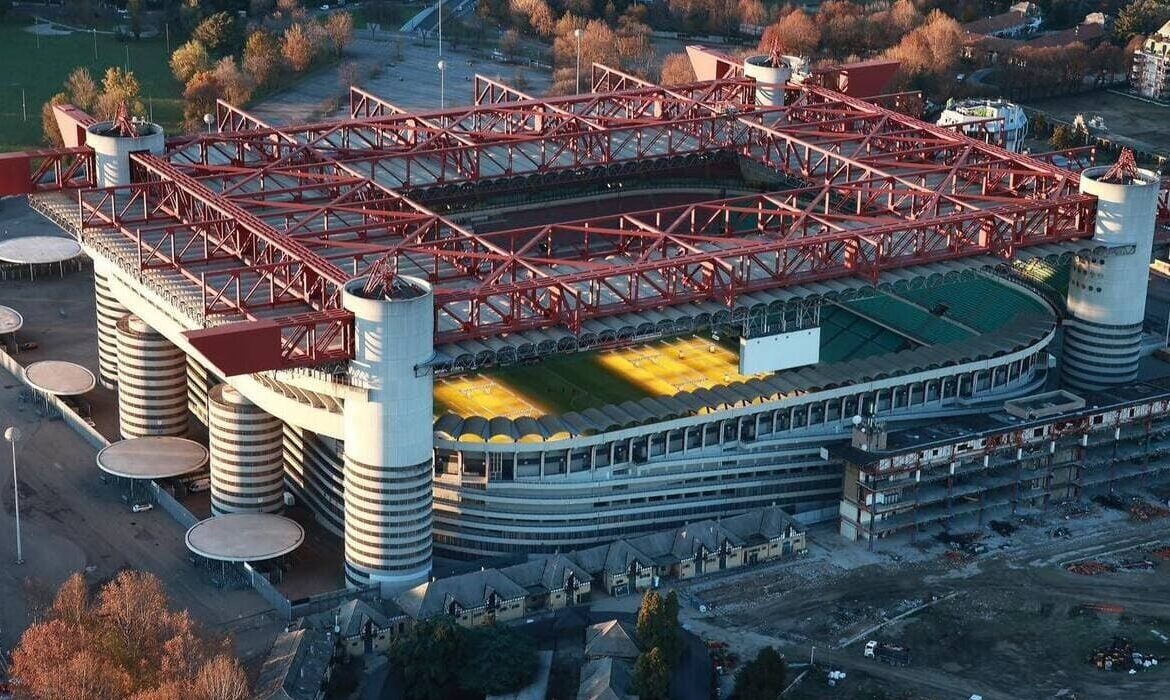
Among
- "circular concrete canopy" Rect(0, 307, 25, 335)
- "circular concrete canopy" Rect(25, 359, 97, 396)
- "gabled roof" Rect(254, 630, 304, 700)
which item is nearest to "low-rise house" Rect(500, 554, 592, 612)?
"gabled roof" Rect(254, 630, 304, 700)

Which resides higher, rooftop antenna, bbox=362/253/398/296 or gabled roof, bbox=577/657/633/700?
rooftop antenna, bbox=362/253/398/296

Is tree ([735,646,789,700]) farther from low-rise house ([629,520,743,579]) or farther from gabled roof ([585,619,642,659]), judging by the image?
low-rise house ([629,520,743,579])

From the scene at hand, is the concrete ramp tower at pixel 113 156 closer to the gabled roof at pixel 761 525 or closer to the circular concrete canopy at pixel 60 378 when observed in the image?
the circular concrete canopy at pixel 60 378

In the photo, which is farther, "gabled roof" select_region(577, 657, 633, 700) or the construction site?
the construction site

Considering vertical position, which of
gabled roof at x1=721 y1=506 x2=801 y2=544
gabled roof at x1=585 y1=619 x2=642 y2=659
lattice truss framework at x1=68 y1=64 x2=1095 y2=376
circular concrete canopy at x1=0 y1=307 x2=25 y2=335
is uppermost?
lattice truss framework at x1=68 y1=64 x2=1095 y2=376

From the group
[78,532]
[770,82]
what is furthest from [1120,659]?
[770,82]

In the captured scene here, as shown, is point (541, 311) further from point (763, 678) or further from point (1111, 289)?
point (1111, 289)

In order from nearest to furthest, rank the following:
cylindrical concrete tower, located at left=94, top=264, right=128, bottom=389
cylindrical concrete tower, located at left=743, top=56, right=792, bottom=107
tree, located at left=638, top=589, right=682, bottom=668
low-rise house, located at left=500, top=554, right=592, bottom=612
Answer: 1. tree, located at left=638, top=589, right=682, bottom=668
2. low-rise house, located at left=500, top=554, right=592, bottom=612
3. cylindrical concrete tower, located at left=94, top=264, right=128, bottom=389
4. cylindrical concrete tower, located at left=743, top=56, right=792, bottom=107

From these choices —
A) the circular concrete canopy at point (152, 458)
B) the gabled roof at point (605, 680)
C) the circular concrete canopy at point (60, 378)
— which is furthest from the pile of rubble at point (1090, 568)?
the circular concrete canopy at point (60, 378)
